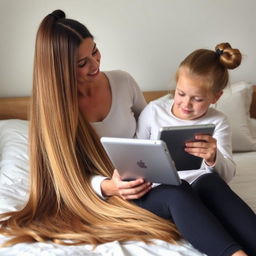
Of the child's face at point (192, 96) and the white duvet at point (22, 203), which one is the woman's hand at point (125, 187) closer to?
the white duvet at point (22, 203)

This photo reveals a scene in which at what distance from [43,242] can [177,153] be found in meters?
0.42

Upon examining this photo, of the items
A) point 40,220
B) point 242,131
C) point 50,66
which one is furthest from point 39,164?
point 242,131

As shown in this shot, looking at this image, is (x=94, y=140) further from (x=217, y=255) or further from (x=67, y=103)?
(x=217, y=255)

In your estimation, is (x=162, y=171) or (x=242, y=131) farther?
(x=242, y=131)

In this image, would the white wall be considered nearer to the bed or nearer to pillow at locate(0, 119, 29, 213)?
the bed

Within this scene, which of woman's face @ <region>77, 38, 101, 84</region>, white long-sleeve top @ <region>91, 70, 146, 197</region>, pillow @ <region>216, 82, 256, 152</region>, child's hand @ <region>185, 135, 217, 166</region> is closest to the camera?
child's hand @ <region>185, 135, 217, 166</region>

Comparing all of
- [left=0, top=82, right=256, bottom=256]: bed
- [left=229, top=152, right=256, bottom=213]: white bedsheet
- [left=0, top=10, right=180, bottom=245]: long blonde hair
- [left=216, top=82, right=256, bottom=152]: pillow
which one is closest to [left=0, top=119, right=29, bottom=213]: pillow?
[left=0, top=82, right=256, bottom=256]: bed

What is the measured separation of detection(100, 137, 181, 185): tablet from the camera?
0.92 meters

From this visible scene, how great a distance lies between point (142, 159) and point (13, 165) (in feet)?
2.35

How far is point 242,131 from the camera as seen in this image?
1898mm

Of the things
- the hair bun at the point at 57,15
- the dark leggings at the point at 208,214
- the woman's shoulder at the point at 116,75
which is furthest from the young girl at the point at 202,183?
the hair bun at the point at 57,15

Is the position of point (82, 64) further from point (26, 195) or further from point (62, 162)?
point (26, 195)

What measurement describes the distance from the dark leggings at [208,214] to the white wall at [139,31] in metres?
1.17

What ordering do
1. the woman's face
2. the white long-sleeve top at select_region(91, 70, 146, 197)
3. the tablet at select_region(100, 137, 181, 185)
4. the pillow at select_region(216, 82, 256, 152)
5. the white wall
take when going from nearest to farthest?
1. the tablet at select_region(100, 137, 181, 185)
2. the woman's face
3. the white long-sleeve top at select_region(91, 70, 146, 197)
4. the pillow at select_region(216, 82, 256, 152)
5. the white wall
